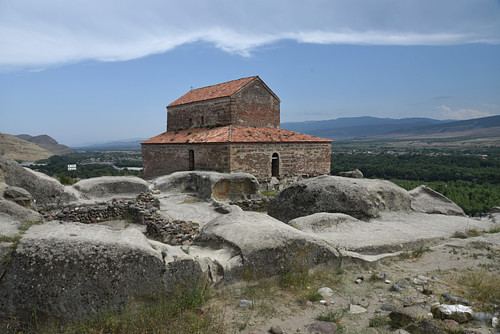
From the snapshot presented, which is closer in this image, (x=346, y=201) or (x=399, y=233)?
(x=399, y=233)

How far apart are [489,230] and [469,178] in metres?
42.9

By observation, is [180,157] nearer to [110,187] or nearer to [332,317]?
[110,187]

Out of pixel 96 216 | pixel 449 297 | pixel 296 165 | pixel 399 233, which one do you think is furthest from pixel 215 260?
pixel 296 165

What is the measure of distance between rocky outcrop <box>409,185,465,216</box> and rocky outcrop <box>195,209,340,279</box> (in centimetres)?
560

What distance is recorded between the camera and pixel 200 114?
2434 cm

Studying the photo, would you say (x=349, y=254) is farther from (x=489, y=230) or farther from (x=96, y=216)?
(x=96, y=216)

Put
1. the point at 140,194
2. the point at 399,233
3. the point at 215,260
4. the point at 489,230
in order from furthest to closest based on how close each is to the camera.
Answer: the point at 140,194 → the point at 489,230 → the point at 399,233 → the point at 215,260

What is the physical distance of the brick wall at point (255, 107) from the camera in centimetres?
2217

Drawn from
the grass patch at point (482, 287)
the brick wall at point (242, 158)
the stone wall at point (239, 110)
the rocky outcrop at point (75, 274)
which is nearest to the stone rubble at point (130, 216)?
the rocky outcrop at point (75, 274)

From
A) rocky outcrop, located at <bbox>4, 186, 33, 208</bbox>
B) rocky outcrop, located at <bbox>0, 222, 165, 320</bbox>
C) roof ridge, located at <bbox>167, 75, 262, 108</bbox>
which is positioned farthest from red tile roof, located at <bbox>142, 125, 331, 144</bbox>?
rocky outcrop, located at <bbox>0, 222, 165, 320</bbox>

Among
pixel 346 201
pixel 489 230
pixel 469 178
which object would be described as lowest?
pixel 469 178

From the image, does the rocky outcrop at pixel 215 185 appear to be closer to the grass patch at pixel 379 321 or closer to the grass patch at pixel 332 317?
the grass patch at pixel 332 317

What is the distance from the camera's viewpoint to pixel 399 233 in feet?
23.1

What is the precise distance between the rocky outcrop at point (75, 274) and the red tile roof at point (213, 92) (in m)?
18.7
